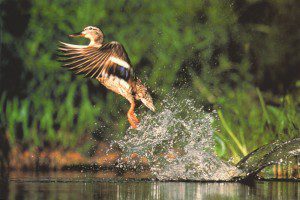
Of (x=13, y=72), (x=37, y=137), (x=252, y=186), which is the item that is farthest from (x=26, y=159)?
(x=252, y=186)

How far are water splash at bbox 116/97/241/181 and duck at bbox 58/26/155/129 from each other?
739 mm

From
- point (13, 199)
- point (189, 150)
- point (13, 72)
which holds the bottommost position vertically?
point (13, 199)

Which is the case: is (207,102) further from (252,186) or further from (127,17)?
(252,186)

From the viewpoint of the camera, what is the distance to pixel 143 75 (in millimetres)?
12898

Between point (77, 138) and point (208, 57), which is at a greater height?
point (208, 57)

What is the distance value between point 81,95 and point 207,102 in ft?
4.95

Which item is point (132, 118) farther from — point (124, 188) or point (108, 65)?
point (124, 188)

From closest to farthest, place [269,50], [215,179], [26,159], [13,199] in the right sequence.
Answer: [13,199]
[215,179]
[26,159]
[269,50]

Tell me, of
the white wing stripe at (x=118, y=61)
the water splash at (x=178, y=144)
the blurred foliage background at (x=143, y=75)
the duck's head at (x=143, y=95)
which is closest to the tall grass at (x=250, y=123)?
the blurred foliage background at (x=143, y=75)

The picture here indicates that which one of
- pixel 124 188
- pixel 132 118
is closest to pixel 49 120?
pixel 132 118

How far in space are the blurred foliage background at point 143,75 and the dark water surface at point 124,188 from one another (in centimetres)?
131

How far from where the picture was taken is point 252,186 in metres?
10.5

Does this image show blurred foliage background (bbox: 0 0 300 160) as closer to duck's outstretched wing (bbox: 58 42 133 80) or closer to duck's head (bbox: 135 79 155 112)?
duck's head (bbox: 135 79 155 112)

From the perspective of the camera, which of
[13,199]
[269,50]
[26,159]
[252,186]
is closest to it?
[13,199]
